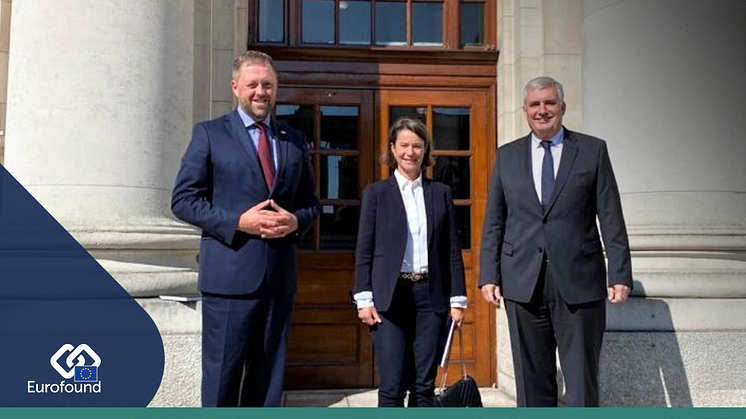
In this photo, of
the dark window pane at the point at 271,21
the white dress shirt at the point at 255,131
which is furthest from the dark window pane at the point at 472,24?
the white dress shirt at the point at 255,131

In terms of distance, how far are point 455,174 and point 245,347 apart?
3964 mm

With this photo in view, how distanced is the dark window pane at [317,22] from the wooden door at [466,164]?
0.75 meters

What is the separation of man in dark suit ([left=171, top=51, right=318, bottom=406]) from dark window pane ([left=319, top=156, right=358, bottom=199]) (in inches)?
128

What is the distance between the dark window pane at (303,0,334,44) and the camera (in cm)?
659

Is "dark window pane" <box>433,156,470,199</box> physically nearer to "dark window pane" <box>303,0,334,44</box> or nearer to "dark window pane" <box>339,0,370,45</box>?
"dark window pane" <box>339,0,370,45</box>

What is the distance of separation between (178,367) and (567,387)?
237 cm

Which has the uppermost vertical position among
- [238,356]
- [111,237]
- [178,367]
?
[111,237]

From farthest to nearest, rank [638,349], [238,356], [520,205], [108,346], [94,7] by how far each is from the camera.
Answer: [638,349] → [94,7] → [108,346] → [520,205] → [238,356]

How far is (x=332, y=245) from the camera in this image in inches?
253

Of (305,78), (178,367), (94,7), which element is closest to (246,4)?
(305,78)

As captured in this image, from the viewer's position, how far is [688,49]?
530cm

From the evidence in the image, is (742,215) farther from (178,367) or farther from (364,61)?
(178,367)

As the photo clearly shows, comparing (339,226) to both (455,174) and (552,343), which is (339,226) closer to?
(455,174)
